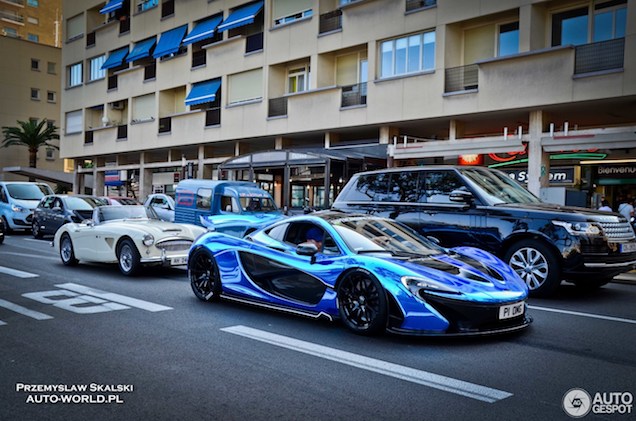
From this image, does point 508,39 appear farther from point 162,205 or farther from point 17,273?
point 17,273

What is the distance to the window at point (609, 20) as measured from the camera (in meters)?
18.1

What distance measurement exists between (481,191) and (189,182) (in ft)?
33.2

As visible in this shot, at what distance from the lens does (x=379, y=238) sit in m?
6.88

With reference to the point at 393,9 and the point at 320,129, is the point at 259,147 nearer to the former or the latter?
the point at 320,129

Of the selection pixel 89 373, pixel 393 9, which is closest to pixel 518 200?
pixel 89 373

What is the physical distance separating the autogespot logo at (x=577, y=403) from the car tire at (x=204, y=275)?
190 inches

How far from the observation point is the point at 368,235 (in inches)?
271

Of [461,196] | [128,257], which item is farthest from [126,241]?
[461,196]

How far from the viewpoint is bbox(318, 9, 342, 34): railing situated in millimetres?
25109

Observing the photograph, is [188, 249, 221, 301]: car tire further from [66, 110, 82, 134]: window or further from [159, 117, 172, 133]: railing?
[66, 110, 82, 134]: window

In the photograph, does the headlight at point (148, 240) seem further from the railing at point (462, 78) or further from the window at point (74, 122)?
the window at point (74, 122)

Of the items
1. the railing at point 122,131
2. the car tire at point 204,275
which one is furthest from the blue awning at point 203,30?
the car tire at point 204,275

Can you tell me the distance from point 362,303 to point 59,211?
52.6ft

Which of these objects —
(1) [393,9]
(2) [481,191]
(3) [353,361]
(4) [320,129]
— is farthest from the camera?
(4) [320,129]
